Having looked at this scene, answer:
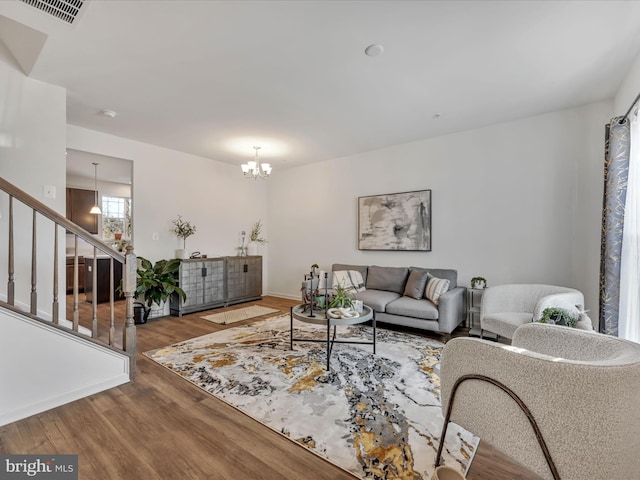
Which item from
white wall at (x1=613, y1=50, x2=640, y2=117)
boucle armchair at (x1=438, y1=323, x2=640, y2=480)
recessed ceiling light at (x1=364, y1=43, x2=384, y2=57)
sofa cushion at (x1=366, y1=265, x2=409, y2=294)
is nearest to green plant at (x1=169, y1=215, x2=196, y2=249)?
sofa cushion at (x1=366, y1=265, x2=409, y2=294)

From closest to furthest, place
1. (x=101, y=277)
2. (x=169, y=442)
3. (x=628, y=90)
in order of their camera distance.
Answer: (x=169, y=442) < (x=628, y=90) < (x=101, y=277)

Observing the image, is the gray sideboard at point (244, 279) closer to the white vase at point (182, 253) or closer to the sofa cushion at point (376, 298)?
the white vase at point (182, 253)

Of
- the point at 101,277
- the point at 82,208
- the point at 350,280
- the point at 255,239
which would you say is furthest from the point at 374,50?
the point at 82,208

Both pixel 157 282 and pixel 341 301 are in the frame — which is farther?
pixel 157 282

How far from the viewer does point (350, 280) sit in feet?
16.0

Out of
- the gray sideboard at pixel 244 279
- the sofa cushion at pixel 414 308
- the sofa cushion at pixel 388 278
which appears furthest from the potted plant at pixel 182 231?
the sofa cushion at pixel 414 308

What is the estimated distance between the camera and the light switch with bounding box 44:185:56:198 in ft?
9.91

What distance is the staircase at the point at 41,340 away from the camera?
2.03 meters

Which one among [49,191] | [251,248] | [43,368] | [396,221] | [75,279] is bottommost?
[43,368]

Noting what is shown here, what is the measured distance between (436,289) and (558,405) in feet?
8.95

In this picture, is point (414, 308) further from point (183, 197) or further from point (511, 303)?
point (183, 197)

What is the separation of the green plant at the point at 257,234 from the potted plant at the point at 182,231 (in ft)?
4.51

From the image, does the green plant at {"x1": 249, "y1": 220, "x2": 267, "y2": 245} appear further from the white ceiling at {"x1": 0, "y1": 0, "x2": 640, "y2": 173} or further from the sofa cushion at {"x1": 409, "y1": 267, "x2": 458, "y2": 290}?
the sofa cushion at {"x1": 409, "y1": 267, "x2": 458, "y2": 290}

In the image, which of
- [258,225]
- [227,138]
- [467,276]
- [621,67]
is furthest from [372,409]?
[258,225]
